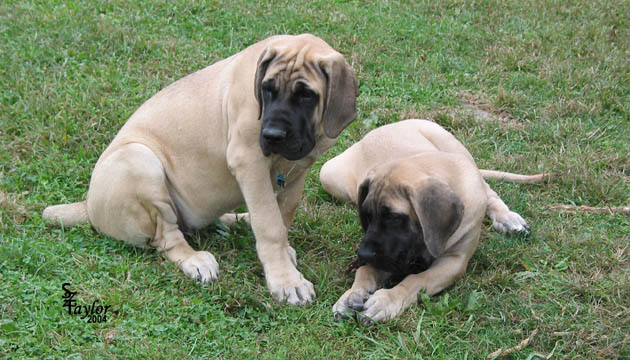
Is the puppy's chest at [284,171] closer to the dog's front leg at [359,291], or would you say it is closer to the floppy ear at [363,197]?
the floppy ear at [363,197]

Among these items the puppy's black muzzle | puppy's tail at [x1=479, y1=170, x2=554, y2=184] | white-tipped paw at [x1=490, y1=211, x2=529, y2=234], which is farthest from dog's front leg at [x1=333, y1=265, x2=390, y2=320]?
puppy's tail at [x1=479, y1=170, x2=554, y2=184]

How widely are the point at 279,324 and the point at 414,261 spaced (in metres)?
1.00

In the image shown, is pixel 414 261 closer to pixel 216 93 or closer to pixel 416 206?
pixel 416 206

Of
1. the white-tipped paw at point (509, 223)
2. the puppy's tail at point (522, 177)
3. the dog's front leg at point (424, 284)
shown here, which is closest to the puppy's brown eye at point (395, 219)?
the dog's front leg at point (424, 284)

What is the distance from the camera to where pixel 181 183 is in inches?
194

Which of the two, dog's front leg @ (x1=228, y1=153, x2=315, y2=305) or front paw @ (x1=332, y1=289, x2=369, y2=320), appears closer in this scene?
front paw @ (x1=332, y1=289, x2=369, y2=320)

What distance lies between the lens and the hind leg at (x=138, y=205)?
470 centimetres

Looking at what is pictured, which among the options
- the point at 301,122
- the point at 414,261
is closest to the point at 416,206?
the point at 414,261

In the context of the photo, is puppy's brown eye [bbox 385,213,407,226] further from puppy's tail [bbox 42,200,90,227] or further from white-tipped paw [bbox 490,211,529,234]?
puppy's tail [bbox 42,200,90,227]

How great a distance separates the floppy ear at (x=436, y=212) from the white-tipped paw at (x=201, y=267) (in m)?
1.39

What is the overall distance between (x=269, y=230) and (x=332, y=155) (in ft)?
7.42

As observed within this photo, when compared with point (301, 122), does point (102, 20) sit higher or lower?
lower

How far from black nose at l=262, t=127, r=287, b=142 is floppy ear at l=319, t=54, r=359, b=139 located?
334 mm

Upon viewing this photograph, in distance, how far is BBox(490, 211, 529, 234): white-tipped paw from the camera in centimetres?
532
